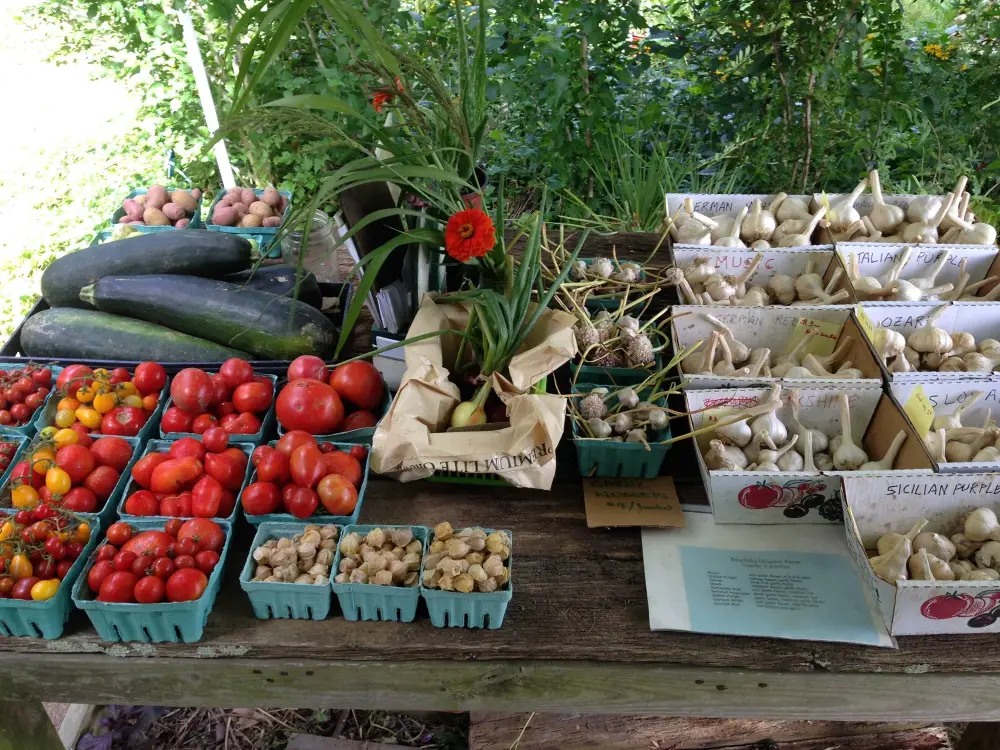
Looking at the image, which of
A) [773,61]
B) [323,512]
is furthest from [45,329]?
[773,61]

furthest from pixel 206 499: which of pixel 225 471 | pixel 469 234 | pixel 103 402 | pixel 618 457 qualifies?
pixel 618 457

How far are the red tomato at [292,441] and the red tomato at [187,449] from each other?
0.14 m

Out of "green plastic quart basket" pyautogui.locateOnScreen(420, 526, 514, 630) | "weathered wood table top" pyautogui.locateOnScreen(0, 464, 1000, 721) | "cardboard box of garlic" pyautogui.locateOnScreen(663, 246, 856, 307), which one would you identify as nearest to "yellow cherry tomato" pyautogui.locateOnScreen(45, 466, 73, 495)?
"weathered wood table top" pyautogui.locateOnScreen(0, 464, 1000, 721)

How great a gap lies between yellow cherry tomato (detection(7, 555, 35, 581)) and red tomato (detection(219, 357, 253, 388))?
489 millimetres

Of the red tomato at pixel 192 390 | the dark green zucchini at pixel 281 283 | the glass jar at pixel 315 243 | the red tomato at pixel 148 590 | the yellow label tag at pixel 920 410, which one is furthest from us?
the glass jar at pixel 315 243

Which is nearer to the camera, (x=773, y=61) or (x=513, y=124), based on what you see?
(x=773, y=61)

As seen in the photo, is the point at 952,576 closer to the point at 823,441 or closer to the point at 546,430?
the point at 823,441

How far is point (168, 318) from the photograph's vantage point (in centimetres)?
177

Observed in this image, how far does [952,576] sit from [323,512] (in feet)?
3.38

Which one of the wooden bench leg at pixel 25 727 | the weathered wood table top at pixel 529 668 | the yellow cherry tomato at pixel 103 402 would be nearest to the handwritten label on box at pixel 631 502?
the weathered wood table top at pixel 529 668

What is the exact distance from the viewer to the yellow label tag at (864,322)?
4.95 ft

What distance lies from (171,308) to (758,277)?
149cm

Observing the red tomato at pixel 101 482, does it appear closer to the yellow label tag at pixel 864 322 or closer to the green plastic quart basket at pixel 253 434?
the green plastic quart basket at pixel 253 434

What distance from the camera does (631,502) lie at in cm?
133
